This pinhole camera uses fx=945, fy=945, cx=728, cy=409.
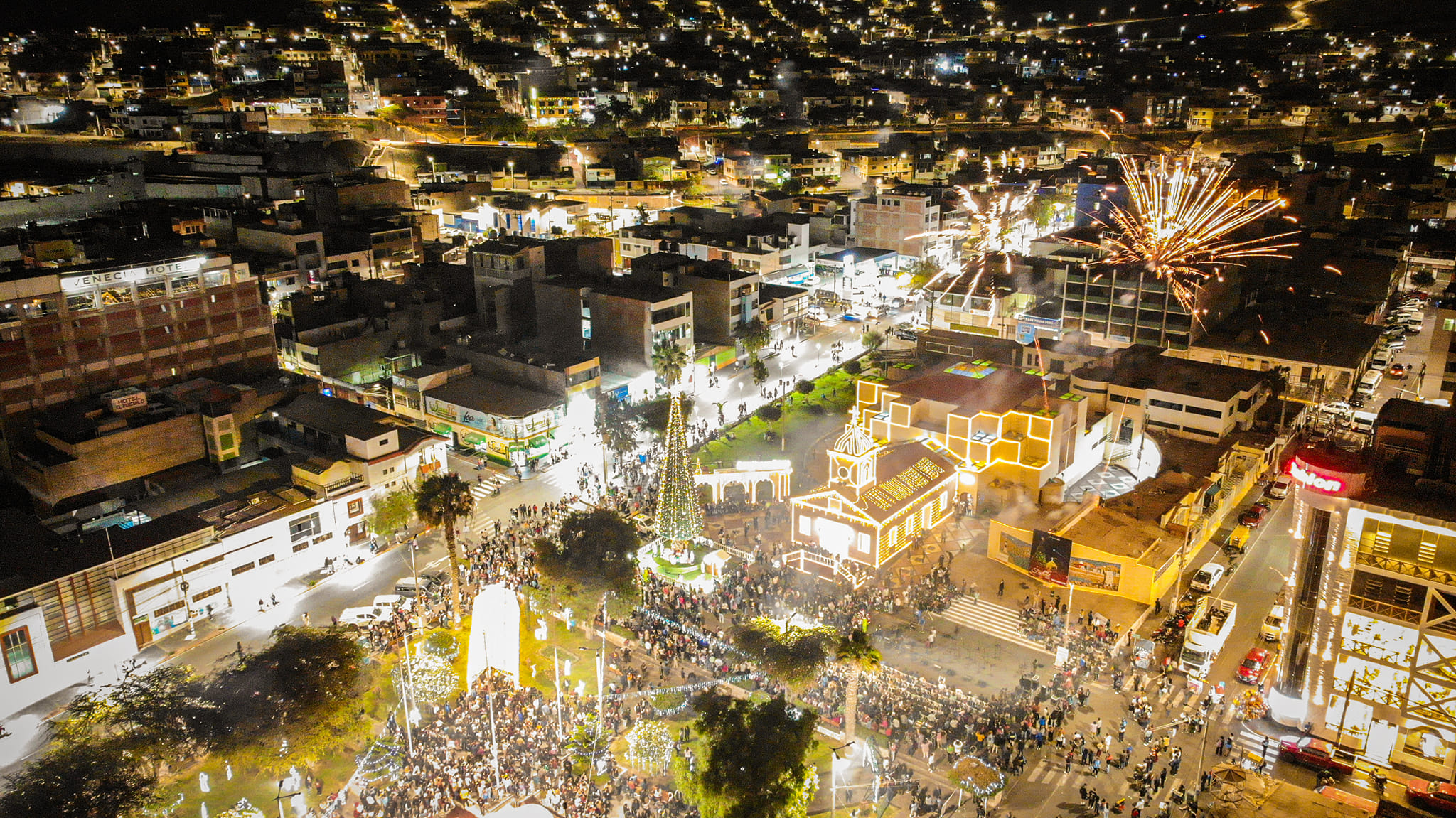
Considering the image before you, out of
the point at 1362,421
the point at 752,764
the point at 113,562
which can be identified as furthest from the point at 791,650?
the point at 1362,421

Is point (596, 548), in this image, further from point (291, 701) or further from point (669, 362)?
point (669, 362)

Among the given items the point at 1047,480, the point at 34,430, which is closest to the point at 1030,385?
the point at 1047,480

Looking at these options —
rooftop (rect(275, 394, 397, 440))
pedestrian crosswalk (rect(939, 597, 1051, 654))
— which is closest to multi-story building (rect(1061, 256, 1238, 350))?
pedestrian crosswalk (rect(939, 597, 1051, 654))

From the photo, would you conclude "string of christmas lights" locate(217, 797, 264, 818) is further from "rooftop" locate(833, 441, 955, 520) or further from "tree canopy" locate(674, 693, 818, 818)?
"rooftop" locate(833, 441, 955, 520)

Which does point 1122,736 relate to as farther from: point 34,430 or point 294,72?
point 294,72

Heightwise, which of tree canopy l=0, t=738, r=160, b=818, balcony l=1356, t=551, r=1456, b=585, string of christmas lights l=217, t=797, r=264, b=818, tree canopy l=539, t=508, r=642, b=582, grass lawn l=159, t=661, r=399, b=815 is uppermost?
balcony l=1356, t=551, r=1456, b=585

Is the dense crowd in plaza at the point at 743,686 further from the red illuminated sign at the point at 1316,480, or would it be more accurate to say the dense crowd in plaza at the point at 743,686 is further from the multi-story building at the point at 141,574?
the red illuminated sign at the point at 1316,480
